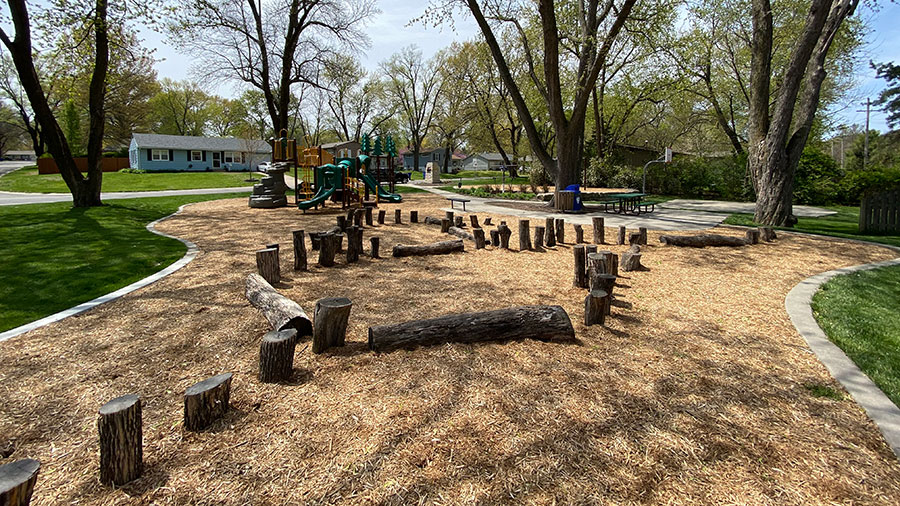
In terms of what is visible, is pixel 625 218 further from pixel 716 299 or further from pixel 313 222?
pixel 313 222

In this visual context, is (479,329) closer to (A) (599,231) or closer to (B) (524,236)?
(B) (524,236)

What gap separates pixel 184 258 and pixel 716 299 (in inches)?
332

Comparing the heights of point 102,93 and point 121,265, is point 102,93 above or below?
above

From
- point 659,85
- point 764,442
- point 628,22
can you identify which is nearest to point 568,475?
point 764,442

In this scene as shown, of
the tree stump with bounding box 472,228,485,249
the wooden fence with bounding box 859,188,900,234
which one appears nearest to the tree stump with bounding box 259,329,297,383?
the tree stump with bounding box 472,228,485,249

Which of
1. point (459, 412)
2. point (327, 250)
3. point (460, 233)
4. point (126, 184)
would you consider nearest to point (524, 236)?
point (460, 233)

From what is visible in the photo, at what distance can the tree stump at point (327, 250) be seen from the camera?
23.6ft

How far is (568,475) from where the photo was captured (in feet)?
7.96

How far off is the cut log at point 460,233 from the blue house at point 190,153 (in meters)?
36.3

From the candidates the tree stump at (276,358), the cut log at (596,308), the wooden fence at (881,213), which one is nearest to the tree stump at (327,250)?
the tree stump at (276,358)

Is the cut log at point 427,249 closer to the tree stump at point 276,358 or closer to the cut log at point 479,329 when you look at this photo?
the cut log at point 479,329

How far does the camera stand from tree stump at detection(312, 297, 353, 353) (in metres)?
3.91

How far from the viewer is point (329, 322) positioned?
12.9ft

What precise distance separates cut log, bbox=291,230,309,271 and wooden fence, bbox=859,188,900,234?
13412mm
